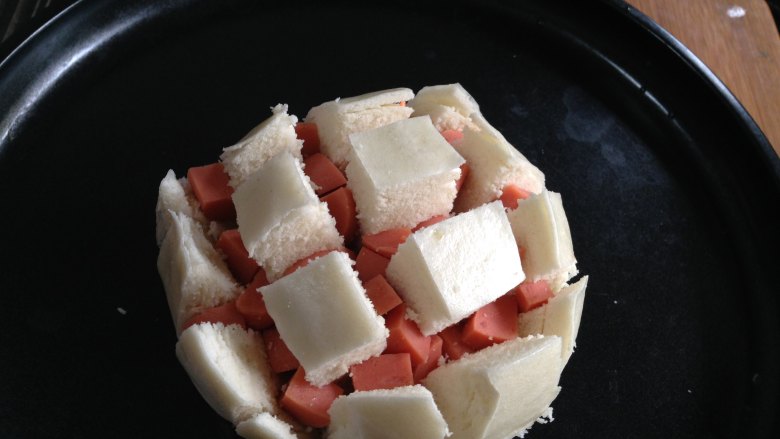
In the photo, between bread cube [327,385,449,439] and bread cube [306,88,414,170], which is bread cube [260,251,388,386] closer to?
bread cube [327,385,449,439]

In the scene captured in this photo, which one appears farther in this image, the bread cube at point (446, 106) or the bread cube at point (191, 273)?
the bread cube at point (446, 106)

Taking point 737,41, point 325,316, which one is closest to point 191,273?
point 325,316

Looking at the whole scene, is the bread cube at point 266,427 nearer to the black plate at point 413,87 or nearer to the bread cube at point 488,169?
the black plate at point 413,87

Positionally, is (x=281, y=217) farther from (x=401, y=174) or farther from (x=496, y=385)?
(x=496, y=385)

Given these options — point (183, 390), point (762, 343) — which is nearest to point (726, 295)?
point (762, 343)

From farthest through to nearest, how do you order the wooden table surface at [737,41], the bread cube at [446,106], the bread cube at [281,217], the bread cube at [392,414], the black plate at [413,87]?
the wooden table surface at [737,41], the bread cube at [446,106], the black plate at [413,87], the bread cube at [281,217], the bread cube at [392,414]

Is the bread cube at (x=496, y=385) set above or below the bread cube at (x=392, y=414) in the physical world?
below

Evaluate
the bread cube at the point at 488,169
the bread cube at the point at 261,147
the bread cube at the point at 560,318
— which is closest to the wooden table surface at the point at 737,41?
the bread cube at the point at 488,169
